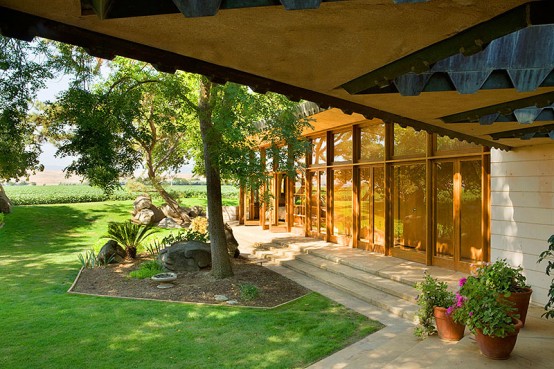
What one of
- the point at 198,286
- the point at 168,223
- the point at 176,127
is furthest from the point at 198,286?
the point at 168,223

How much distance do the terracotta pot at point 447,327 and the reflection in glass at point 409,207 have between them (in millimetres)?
3930

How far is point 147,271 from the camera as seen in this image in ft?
28.4

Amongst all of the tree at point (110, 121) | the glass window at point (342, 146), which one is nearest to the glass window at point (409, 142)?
the glass window at point (342, 146)

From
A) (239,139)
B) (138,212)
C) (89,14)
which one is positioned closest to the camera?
(89,14)

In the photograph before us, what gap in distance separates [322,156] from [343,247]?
10.1 ft

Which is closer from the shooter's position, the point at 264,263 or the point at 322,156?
the point at 264,263

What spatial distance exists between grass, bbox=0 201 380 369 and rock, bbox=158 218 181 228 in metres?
8.77

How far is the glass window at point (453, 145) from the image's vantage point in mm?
7268

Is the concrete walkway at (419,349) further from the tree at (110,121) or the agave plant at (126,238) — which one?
the agave plant at (126,238)

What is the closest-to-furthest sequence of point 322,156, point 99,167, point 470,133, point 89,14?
point 89,14
point 470,133
point 99,167
point 322,156

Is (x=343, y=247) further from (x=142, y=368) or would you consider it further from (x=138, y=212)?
(x=138, y=212)

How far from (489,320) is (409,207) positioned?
16.5ft

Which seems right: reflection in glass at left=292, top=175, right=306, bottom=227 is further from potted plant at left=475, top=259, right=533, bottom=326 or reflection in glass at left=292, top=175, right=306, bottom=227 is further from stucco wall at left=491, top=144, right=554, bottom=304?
potted plant at left=475, top=259, right=533, bottom=326

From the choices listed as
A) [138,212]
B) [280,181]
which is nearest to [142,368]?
[280,181]
